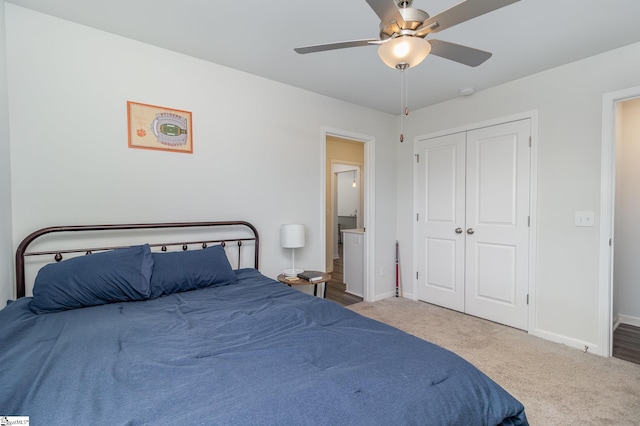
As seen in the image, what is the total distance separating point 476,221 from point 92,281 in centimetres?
362

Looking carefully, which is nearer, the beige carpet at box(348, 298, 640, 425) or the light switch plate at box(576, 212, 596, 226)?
the beige carpet at box(348, 298, 640, 425)

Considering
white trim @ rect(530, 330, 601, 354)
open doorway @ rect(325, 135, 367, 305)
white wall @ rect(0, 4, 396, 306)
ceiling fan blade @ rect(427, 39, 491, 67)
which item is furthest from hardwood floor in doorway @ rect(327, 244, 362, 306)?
ceiling fan blade @ rect(427, 39, 491, 67)

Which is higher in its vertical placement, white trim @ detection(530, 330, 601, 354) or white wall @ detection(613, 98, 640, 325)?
white wall @ detection(613, 98, 640, 325)

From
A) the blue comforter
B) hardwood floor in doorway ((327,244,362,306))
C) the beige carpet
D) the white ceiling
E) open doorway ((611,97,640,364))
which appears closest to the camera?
the blue comforter

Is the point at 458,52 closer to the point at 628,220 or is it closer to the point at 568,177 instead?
the point at 568,177

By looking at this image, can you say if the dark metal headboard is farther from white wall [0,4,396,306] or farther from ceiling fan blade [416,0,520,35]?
ceiling fan blade [416,0,520,35]

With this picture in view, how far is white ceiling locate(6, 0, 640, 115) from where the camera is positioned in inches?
76.4

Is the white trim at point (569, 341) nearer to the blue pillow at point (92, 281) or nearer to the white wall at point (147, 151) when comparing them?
the white wall at point (147, 151)

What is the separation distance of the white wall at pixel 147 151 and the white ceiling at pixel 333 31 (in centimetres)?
18

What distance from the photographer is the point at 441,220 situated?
12.4 ft

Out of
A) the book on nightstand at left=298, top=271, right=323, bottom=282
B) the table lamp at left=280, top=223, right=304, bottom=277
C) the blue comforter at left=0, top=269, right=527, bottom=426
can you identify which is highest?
the table lamp at left=280, top=223, right=304, bottom=277

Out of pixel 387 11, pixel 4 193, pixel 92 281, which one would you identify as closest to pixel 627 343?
pixel 387 11

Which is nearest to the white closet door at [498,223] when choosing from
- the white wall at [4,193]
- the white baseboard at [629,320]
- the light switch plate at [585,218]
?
the light switch plate at [585,218]

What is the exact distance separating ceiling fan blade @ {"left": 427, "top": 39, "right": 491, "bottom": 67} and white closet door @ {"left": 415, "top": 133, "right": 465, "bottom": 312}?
2044 millimetres
